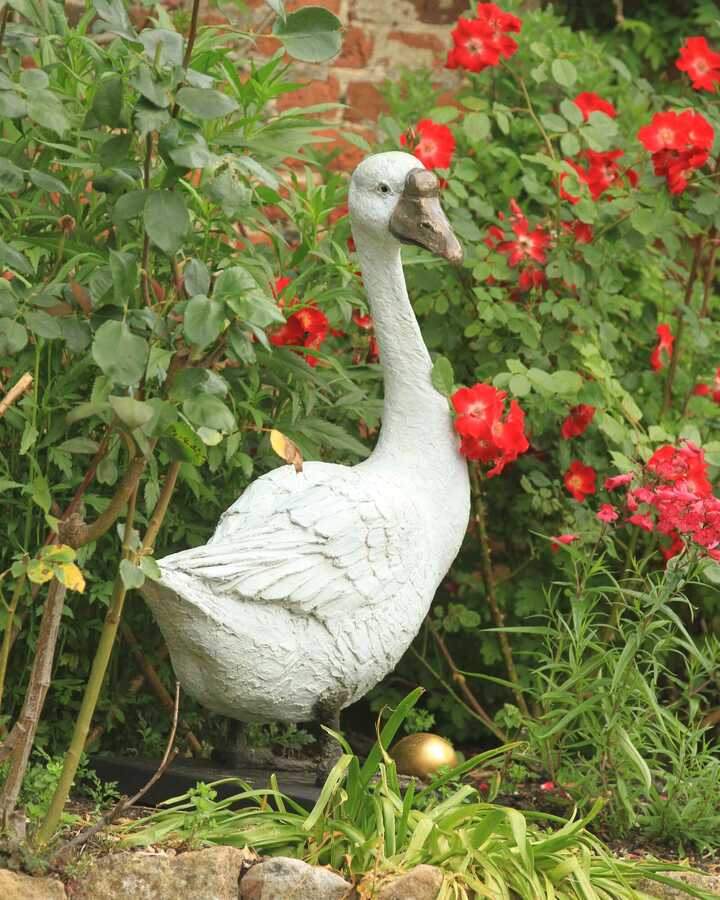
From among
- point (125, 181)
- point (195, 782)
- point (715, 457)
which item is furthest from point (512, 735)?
point (125, 181)

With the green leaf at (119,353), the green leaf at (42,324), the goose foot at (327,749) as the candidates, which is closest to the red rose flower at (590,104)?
the goose foot at (327,749)

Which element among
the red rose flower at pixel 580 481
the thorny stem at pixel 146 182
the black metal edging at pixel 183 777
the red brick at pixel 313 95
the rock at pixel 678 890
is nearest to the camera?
the thorny stem at pixel 146 182

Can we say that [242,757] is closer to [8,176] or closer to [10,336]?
[10,336]

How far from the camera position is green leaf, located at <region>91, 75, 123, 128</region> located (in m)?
1.92

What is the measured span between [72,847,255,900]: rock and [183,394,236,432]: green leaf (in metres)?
0.70

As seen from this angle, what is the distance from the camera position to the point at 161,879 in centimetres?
214

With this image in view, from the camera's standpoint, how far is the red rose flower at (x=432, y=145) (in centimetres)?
343

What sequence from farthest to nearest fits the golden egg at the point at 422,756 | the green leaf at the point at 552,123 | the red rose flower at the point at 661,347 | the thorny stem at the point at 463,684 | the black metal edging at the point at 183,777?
the red rose flower at the point at 661,347 → the green leaf at the point at 552,123 → the thorny stem at the point at 463,684 → the golden egg at the point at 422,756 → the black metal edging at the point at 183,777

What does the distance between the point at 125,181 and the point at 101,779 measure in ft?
A: 4.12

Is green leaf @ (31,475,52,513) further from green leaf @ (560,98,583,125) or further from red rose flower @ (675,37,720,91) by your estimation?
red rose flower @ (675,37,720,91)

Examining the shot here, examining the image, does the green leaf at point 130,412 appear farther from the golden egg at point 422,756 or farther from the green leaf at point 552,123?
the green leaf at point 552,123

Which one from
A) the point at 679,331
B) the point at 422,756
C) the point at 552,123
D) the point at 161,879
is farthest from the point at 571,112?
the point at 161,879

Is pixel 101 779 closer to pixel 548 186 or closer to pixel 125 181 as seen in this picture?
pixel 125 181

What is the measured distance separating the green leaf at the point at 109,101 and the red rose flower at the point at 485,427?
1.08m
